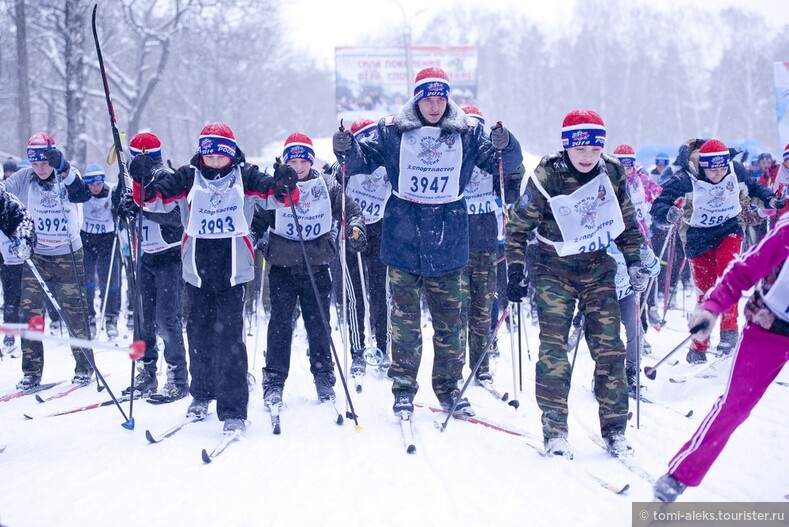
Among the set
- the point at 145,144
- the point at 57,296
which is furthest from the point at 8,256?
the point at 145,144

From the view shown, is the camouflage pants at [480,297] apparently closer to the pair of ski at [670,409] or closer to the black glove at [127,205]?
the pair of ski at [670,409]

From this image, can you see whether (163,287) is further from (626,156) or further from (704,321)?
(626,156)

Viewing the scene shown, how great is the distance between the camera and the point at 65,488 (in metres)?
3.66

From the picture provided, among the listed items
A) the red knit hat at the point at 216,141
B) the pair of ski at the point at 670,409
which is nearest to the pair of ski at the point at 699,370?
the pair of ski at the point at 670,409

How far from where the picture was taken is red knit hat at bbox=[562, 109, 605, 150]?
398 cm

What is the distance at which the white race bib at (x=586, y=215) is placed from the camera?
13.4 feet

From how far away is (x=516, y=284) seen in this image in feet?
13.7

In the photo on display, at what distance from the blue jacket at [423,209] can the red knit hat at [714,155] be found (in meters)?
2.57

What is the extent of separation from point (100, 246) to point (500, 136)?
6942 millimetres

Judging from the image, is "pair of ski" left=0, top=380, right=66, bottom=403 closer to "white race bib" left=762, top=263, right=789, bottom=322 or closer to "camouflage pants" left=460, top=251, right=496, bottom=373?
"camouflage pants" left=460, top=251, right=496, bottom=373

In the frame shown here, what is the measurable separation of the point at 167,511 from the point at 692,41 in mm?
55841

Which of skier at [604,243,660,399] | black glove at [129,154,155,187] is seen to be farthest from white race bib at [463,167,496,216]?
black glove at [129,154,155,187]

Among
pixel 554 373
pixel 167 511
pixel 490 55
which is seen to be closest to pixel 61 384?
pixel 167 511

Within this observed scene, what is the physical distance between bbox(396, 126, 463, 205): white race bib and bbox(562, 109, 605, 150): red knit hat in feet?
3.08
